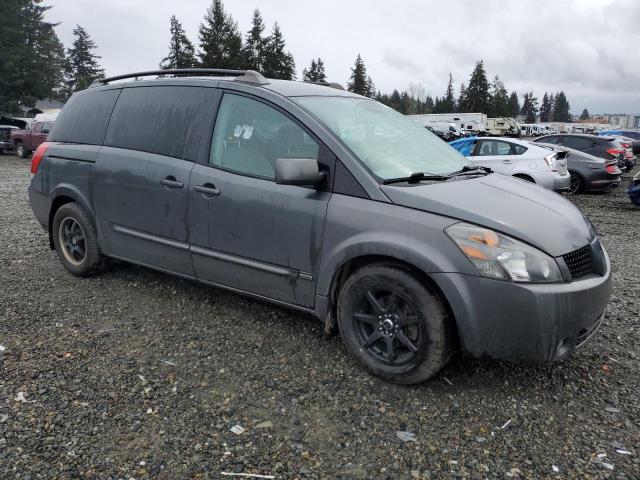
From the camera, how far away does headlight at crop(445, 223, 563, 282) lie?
8.79 feet

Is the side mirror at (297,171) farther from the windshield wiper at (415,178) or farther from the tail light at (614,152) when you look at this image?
the tail light at (614,152)

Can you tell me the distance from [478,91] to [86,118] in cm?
9425

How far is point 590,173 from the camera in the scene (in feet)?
43.3

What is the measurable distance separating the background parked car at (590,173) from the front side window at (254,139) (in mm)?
11437

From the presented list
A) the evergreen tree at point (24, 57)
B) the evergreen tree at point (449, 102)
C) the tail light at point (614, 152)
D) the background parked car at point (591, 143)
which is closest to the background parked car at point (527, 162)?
the background parked car at point (591, 143)

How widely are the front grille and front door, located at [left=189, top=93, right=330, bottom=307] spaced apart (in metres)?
1.42

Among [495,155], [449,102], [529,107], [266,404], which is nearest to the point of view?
[266,404]

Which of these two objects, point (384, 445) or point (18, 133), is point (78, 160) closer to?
point (384, 445)

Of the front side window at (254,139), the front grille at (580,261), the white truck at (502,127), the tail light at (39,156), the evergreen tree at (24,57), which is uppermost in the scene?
the evergreen tree at (24,57)

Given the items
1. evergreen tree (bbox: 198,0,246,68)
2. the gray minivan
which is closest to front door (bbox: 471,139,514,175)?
the gray minivan

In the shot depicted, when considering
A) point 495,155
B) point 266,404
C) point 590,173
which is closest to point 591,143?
point 590,173

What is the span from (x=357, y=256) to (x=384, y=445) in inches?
41.4

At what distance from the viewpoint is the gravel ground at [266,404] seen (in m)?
2.44

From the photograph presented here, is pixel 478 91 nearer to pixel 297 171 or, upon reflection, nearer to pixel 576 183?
pixel 576 183
